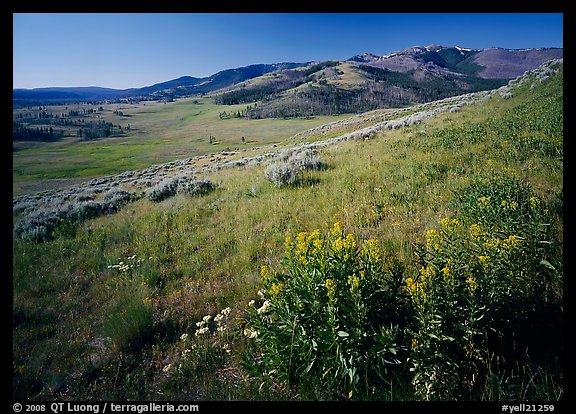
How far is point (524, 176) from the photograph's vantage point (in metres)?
5.45

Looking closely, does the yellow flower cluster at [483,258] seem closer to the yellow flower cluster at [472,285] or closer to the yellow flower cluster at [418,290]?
the yellow flower cluster at [472,285]

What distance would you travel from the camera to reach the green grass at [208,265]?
9.42 ft

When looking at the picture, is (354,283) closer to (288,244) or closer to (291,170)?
(288,244)

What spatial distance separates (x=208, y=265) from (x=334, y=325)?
10.7ft

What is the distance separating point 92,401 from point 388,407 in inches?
105

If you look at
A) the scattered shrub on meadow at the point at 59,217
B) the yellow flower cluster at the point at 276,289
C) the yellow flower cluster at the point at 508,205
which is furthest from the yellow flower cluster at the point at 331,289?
the scattered shrub on meadow at the point at 59,217

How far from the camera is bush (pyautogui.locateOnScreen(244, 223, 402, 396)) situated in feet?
7.33

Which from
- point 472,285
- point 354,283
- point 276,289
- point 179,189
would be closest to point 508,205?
point 472,285

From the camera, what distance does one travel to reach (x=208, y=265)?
4.96 metres

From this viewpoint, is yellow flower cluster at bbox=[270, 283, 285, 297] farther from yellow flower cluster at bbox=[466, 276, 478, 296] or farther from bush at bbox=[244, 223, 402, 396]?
yellow flower cluster at bbox=[466, 276, 478, 296]

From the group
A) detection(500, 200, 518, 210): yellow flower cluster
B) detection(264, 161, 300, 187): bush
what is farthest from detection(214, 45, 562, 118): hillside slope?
detection(500, 200, 518, 210): yellow flower cluster

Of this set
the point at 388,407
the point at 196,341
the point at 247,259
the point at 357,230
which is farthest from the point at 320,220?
the point at 388,407

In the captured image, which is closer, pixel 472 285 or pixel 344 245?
pixel 472 285

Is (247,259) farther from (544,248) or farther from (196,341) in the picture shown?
(544,248)
